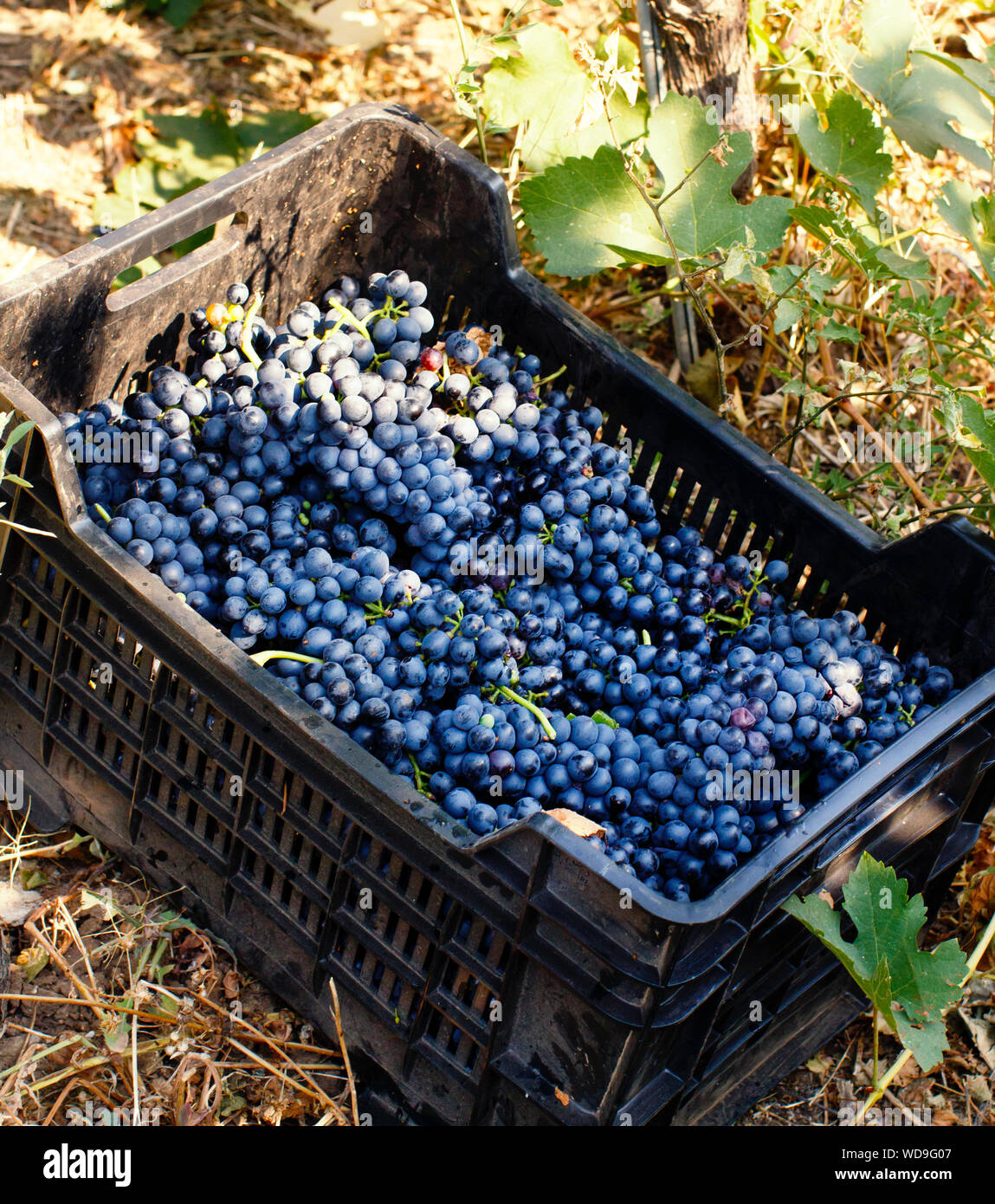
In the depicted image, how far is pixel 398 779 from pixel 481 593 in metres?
0.41

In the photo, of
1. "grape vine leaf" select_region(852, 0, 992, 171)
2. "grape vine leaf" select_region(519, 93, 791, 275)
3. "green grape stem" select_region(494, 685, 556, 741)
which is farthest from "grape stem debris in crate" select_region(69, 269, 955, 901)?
"grape vine leaf" select_region(852, 0, 992, 171)

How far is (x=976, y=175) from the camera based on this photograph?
322 centimetres

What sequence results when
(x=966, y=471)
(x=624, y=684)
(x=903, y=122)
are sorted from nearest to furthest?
(x=624, y=684), (x=903, y=122), (x=966, y=471)

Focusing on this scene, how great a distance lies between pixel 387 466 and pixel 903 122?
132 centimetres

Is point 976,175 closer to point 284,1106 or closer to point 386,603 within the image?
point 386,603

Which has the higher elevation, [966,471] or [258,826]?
[966,471]

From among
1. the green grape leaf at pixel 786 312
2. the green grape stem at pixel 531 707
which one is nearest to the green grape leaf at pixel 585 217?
the green grape leaf at pixel 786 312

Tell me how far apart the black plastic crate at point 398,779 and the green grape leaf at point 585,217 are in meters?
0.07

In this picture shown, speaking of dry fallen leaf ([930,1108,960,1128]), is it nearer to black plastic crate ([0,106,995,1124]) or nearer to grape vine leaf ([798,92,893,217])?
black plastic crate ([0,106,995,1124])

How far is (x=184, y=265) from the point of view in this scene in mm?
2082

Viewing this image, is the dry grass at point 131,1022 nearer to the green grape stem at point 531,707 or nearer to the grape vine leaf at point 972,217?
the green grape stem at point 531,707

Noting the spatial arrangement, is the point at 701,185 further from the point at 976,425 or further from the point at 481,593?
the point at 481,593

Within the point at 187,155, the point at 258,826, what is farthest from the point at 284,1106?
the point at 187,155

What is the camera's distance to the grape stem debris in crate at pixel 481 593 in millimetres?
1705
